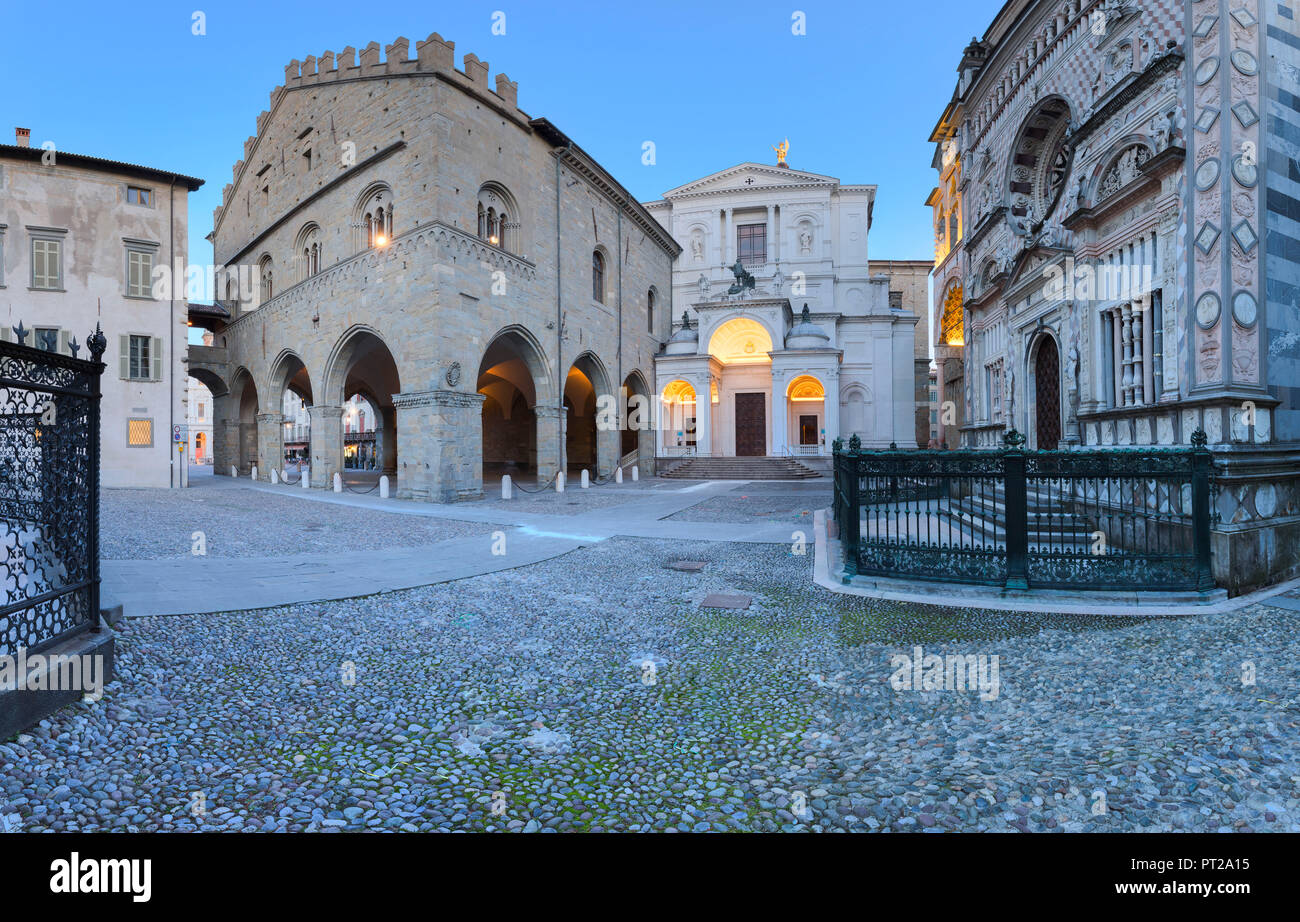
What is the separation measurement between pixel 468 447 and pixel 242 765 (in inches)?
629

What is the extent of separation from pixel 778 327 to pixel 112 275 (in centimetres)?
2853

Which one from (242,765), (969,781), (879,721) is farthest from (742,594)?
(242,765)

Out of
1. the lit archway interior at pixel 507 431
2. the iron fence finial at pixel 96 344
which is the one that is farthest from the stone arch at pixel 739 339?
the iron fence finial at pixel 96 344

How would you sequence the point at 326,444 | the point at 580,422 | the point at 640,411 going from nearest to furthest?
the point at 326,444 < the point at 640,411 < the point at 580,422

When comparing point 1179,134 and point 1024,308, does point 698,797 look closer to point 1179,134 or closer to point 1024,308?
point 1179,134

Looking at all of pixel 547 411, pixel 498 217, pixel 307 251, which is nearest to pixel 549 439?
pixel 547 411

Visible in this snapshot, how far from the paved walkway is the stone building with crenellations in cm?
629

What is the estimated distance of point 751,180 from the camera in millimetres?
38375

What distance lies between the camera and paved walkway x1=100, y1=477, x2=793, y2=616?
6.20 metres

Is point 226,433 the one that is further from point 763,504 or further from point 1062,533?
point 1062,533

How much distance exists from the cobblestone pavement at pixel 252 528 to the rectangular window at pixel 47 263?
30.6ft

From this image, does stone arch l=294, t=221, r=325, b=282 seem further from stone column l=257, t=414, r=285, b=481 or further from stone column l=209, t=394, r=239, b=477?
stone column l=209, t=394, r=239, b=477

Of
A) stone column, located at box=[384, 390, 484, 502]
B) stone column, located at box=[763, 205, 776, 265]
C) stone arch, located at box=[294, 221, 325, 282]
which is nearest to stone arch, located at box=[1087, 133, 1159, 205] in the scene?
stone column, located at box=[384, 390, 484, 502]

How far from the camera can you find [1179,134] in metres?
8.62
